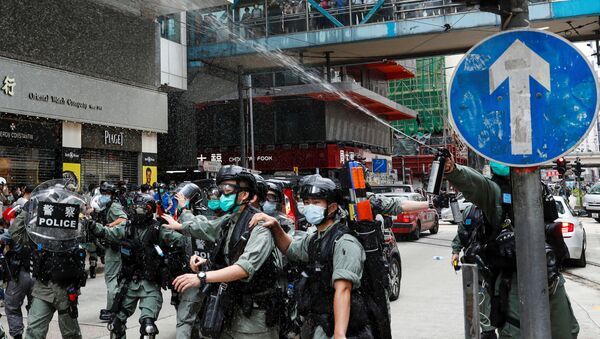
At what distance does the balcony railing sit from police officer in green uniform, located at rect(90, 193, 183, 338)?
20807 millimetres

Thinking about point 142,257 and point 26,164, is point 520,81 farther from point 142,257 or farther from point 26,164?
point 26,164

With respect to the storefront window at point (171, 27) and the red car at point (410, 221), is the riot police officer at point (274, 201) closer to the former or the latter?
the red car at point (410, 221)

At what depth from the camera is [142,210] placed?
621 cm

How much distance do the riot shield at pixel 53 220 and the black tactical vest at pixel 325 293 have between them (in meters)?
3.27

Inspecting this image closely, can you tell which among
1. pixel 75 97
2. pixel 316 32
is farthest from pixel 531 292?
pixel 316 32

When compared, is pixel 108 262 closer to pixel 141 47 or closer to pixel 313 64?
pixel 141 47

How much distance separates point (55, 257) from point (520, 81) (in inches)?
193

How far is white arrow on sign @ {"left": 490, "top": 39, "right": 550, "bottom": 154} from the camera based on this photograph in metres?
2.64

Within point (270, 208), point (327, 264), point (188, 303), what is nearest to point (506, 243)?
point (327, 264)

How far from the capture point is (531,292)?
2625mm

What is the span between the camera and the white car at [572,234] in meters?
11.5

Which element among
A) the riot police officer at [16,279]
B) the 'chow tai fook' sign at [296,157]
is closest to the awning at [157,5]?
the 'chow tai fook' sign at [296,157]

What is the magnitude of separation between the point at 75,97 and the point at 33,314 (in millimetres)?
13056

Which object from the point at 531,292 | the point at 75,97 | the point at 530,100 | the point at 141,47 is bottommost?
the point at 531,292
